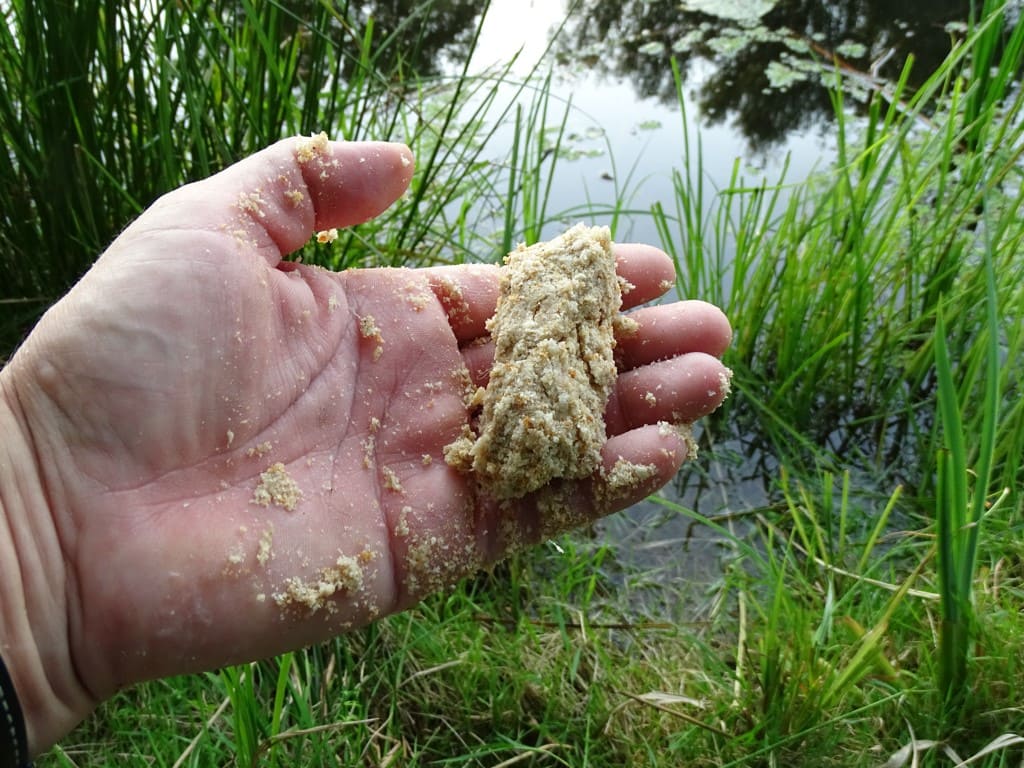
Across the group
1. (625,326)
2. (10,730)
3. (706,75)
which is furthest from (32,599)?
(706,75)

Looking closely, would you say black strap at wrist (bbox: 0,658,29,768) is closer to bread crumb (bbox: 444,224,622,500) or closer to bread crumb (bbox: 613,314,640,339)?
bread crumb (bbox: 444,224,622,500)

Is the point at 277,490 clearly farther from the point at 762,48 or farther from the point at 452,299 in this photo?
the point at 762,48

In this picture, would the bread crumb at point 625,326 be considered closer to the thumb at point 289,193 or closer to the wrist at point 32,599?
the thumb at point 289,193

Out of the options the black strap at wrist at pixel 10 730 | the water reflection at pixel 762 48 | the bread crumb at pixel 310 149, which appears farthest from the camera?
the water reflection at pixel 762 48

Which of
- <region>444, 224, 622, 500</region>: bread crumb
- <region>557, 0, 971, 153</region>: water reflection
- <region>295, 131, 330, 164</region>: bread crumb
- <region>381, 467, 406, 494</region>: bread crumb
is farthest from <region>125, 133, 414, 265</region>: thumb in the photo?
<region>557, 0, 971, 153</region>: water reflection

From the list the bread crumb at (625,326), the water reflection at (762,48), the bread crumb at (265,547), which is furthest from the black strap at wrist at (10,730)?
the water reflection at (762,48)
